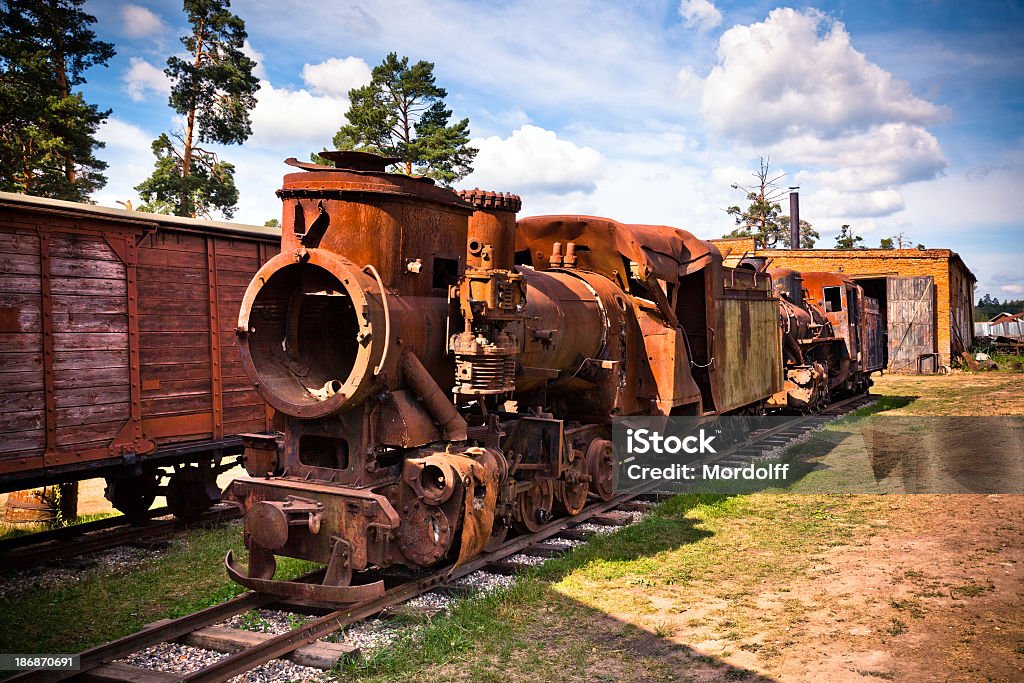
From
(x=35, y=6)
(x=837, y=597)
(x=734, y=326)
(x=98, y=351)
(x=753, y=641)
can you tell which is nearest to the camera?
(x=753, y=641)

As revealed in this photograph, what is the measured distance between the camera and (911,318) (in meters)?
29.7

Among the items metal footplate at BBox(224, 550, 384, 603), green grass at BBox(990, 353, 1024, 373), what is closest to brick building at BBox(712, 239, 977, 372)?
green grass at BBox(990, 353, 1024, 373)

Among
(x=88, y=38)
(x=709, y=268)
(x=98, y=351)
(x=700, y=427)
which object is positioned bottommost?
(x=700, y=427)

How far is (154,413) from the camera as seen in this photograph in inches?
315

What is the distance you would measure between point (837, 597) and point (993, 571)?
1.68 metres

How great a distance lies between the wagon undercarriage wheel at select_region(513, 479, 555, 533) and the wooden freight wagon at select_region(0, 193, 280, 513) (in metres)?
3.58

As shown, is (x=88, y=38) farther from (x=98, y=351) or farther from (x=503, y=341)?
(x=503, y=341)

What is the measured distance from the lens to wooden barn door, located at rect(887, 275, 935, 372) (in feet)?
96.5

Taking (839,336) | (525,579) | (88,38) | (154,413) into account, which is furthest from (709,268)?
(88,38)

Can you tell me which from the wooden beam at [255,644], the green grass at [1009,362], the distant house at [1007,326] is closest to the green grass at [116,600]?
the wooden beam at [255,644]

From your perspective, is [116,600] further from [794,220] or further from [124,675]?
[794,220]

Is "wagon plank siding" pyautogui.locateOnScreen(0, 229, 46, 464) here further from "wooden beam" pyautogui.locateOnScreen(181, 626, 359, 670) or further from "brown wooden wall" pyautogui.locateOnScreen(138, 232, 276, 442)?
"wooden beam" pyautogui.locateOnScreen(181, 626, 359, 670)

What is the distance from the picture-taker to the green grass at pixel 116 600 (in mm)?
5578

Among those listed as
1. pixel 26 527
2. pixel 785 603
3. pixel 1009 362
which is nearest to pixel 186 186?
pixel 26 527
